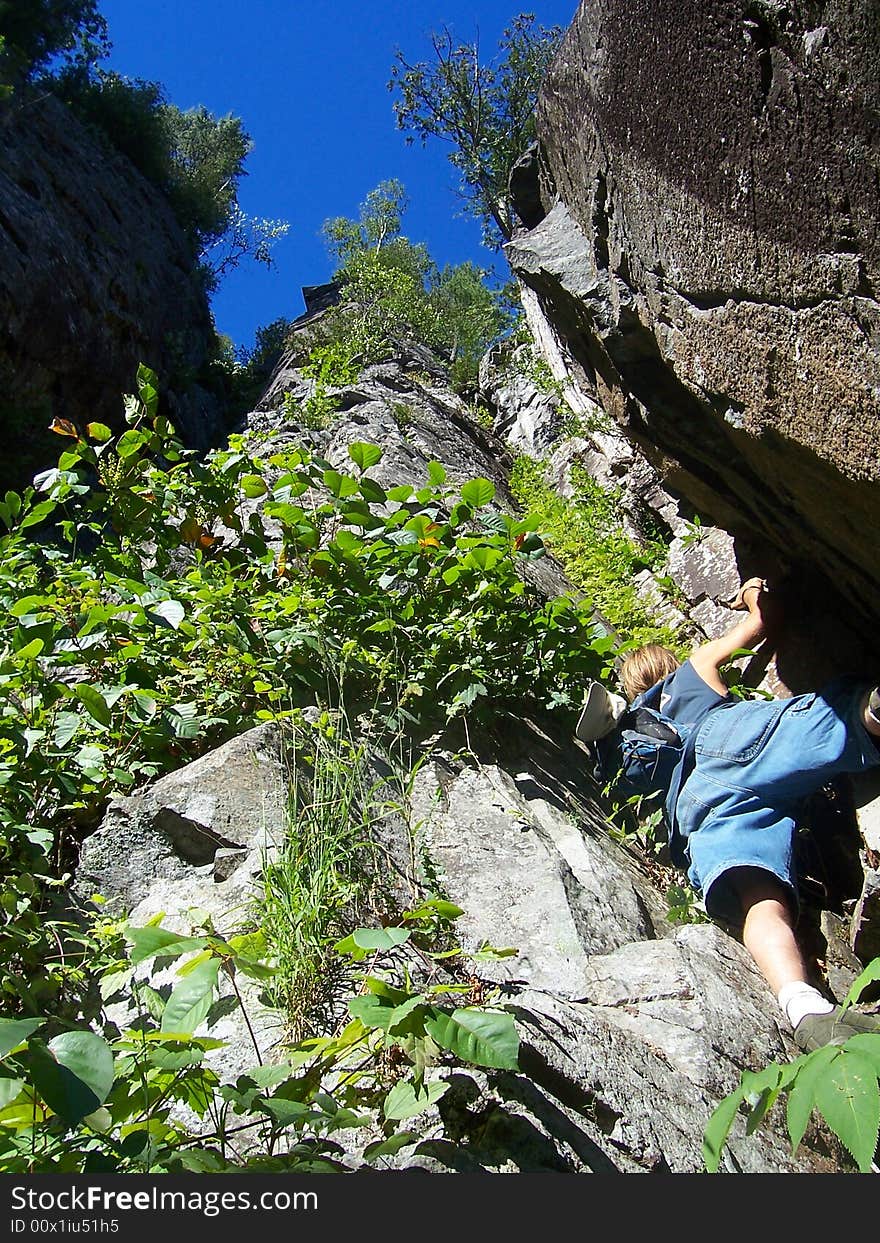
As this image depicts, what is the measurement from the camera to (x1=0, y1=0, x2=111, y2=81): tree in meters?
16.2

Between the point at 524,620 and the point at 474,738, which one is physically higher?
the point at 524,620

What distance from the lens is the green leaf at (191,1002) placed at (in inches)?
68.4

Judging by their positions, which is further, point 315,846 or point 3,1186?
point 315,846

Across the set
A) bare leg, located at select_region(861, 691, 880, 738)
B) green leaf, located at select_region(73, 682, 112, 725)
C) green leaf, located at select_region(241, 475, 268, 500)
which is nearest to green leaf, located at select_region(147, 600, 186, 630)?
green leaf, located at select_region(73, 682, 112, 725)

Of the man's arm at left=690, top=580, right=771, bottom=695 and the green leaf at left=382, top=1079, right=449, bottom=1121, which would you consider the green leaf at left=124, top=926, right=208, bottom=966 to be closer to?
the green leaf at left=382, top=1079, right=449, bottom=1121

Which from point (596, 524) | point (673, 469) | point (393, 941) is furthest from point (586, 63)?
point (596, 524)

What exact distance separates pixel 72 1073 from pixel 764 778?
274 centimetres

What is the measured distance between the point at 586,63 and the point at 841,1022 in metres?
3.47

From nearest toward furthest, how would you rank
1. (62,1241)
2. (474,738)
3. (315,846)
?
(62,1241), (315,846), (474,738)

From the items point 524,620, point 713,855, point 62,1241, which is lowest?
point 713,855

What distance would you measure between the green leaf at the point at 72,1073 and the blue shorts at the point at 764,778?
8.06ft

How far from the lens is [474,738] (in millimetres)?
4141

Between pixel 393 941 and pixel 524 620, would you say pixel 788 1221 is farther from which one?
pixel 524 620

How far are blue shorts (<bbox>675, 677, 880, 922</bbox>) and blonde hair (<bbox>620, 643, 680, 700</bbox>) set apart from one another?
803mm
